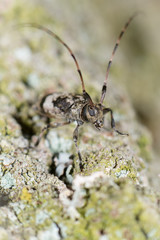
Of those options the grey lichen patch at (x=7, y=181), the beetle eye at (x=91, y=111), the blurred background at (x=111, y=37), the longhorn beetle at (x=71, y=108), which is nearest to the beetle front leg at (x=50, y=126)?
the longhorn beetle at (x=71, y=108)

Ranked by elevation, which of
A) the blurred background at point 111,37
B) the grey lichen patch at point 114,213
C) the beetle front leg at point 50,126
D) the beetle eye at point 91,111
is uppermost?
the blurred background at point 111,37

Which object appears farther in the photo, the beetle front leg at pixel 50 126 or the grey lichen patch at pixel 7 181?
the beetle front leg at pixel 50 126

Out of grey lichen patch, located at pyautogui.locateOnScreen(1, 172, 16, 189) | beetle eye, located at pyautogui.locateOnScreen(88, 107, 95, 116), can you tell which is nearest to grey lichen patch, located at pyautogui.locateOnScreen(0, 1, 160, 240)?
grey lichen patch, located at pyautogui.locateOnScreen(1, 172, 16, 189)

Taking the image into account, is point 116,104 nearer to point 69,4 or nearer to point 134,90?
point 134,90

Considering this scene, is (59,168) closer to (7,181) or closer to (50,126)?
(7,181)

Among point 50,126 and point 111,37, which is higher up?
point 111,37

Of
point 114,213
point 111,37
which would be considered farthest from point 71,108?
point 111,37

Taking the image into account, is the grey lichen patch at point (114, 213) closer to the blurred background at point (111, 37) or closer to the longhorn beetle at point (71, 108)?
the longhorn beetle at point (71, 108)

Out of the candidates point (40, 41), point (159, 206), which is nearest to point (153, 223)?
point (159, 206)
